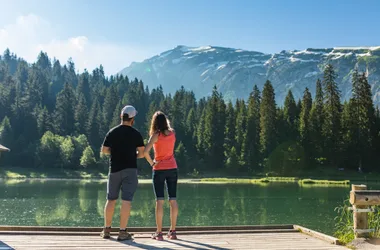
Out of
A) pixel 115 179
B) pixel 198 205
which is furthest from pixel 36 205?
pixel 115 179

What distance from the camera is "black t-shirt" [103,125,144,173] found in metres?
8.66

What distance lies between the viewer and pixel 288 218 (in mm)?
25656

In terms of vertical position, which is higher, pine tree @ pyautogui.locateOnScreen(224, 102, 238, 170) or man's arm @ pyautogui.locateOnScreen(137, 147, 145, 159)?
pine tree @ pyautogui.locateOnScreen(224, 102, 238, 170)

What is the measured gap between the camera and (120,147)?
867cm

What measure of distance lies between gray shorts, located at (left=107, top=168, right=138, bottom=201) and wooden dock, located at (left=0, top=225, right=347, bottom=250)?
0.89 m

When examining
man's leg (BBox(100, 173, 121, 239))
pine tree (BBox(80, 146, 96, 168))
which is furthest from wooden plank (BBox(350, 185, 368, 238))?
pine tree (BBox(80, 146, 96, 168))

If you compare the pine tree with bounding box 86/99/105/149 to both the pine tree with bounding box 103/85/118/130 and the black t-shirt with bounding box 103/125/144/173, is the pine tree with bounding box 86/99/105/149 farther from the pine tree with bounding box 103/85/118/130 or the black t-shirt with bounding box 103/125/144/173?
the black t-shirt with bounding box 103/125/144/173

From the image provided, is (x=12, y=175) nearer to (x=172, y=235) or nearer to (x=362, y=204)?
(x=172, y=235)

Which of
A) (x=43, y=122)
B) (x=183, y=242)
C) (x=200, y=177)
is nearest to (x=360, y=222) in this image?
(x=183, y=242)

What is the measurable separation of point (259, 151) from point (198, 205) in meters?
56.0

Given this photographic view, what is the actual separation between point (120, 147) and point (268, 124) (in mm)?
81681

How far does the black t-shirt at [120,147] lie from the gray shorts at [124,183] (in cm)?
10

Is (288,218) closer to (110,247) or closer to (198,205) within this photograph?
(198,205)

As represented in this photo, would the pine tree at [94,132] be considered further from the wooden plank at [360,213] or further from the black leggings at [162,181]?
the wooden plank at [360,213]
